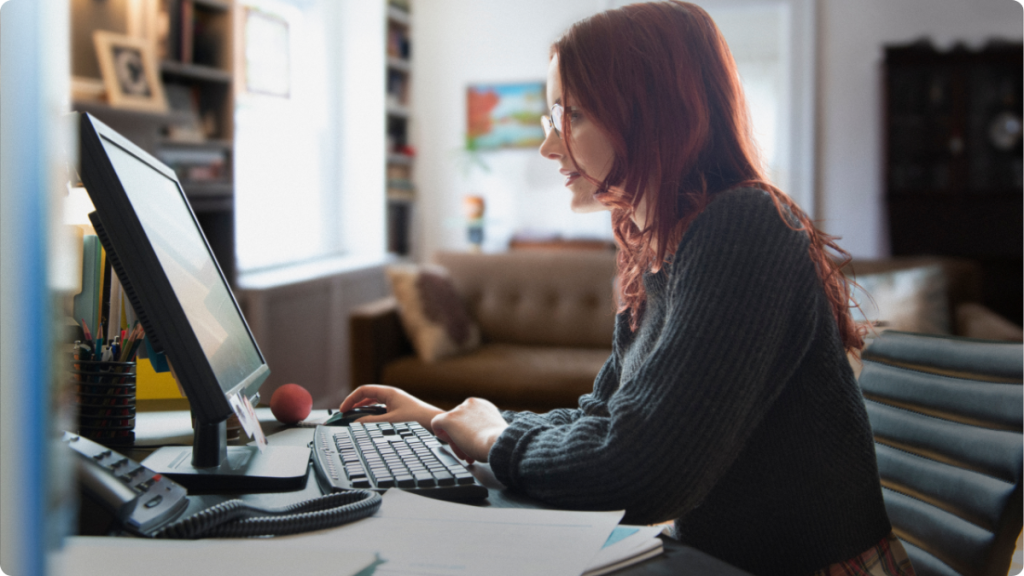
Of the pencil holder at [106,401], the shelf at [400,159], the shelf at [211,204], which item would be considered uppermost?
the shelf at [400,159]

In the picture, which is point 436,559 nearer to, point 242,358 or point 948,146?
point 242,358

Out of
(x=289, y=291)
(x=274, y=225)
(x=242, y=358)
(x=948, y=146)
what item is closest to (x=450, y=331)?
(x=289, y=291)

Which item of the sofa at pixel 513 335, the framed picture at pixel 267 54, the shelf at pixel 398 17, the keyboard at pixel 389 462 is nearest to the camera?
the keyboard at pixel 389 462

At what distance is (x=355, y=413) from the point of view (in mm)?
962

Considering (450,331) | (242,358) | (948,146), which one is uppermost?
(948,146)

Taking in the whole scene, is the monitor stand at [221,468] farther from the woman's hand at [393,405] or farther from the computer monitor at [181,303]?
the woman's hand at [393,405]

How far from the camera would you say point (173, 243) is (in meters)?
0.65

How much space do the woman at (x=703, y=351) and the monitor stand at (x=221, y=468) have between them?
177mm

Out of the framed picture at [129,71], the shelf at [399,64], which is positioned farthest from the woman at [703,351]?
the shelf at [399,64]

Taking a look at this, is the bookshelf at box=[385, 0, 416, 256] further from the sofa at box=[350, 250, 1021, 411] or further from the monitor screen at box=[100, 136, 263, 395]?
the monitor screen at box=[100, 136, 263, 395]

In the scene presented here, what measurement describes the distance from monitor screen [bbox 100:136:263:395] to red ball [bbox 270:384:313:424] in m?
0.11

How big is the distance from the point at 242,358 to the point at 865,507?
0.63 meters

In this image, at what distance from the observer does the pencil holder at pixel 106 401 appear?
2.45ft

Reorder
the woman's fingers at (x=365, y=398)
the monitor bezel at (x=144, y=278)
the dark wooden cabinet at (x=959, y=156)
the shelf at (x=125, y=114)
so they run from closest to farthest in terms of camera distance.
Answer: the monitor bezel at (x=144, y=278) → the woman's fingers at (x=365, y=398) → the shelf at (x=125, y=114) → the dark wooden cabinet at (x=959, y=156)
